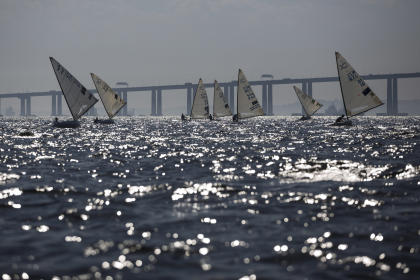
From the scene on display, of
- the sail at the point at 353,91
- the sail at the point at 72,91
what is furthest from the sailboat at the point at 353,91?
the sail at the point at 72,91

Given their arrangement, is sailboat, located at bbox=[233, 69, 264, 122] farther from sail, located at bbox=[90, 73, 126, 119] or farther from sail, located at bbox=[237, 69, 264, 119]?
sail, located at bbox=[90, 73, 126, 119]

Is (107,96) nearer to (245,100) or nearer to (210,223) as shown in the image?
(245,100)

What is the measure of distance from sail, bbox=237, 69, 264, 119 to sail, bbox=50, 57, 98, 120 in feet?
73.9

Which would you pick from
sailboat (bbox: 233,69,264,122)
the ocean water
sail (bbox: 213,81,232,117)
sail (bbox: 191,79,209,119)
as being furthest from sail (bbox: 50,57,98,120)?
sail (bbox: 213,81,232,117)

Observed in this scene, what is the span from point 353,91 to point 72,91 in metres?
30.0

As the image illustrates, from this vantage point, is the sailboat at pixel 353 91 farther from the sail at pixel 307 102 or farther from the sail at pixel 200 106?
the sail at pixel 307 102

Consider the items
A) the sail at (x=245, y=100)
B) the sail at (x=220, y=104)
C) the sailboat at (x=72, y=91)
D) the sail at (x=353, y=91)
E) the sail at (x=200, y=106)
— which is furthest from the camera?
the sail at (x=200, y=106)

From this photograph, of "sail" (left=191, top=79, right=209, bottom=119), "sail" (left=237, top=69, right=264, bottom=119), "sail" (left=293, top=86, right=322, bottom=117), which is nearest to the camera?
"sail" (left=237, top=69, right=264, bottom=119)

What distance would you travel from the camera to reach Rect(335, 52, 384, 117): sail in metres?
53.2

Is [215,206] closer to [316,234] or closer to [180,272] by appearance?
[316,234]

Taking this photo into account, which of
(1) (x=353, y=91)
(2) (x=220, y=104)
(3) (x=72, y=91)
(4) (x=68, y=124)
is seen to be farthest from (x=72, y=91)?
(2) (x=220, y=104)

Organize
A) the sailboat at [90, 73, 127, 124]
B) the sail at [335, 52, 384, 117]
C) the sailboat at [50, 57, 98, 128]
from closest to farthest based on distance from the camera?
→ 1. the sailboat at [50, 57, 98, 128]
2. the sail at [335, 52, 384, 117]
3. the sailboat at [90, 73, 127, 124]

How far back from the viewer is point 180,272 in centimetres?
777

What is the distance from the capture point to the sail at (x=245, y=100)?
70.5 m
